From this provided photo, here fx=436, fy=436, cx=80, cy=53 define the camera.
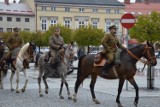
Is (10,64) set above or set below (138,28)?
below

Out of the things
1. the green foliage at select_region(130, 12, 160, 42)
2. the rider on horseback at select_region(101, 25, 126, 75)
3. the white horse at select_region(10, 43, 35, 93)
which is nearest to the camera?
the rider on horseback at select_region(101, 25, 126, 75)

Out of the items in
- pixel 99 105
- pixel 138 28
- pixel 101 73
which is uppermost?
pixel 138 28

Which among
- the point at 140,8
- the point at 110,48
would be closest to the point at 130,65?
the point at 110,48

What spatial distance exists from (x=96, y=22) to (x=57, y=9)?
9780mm

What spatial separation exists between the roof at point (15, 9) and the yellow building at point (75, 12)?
1180mm

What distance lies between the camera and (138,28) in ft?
62.6

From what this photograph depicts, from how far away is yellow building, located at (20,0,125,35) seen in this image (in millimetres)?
94000

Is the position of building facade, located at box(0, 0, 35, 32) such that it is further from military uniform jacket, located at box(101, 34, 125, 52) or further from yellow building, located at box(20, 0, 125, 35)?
military uniform jacket, located at box(101, 34, 125, 52)

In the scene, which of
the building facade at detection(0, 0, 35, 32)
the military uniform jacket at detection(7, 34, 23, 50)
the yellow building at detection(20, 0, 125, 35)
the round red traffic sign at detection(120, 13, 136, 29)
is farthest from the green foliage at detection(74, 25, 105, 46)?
the round red traffic sign at detection(120, 13, 136, 29)

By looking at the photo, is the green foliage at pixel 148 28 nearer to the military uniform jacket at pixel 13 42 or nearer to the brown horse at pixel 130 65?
the brown horse at pixel 130 65

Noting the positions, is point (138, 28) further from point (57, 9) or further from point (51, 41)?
point (57, 9)

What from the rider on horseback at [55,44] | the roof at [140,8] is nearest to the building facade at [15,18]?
the roof at [140,8]

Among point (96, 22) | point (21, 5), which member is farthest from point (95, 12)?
point (21, 5)

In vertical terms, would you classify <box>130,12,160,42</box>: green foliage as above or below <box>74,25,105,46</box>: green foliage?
above
